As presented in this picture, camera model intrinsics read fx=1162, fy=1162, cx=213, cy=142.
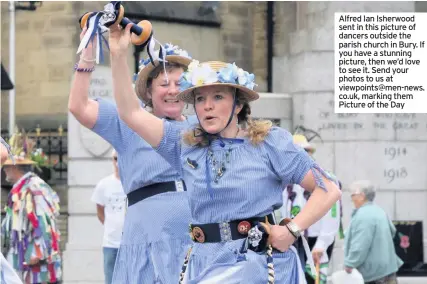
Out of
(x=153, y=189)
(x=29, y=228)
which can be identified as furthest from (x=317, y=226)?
(x=153, y=189)

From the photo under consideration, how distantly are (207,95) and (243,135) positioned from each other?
254 mm

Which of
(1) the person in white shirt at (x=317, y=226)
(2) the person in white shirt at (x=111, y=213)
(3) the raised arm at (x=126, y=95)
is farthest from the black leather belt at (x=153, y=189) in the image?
(2) the person in white shirt at (x=111, y=213)

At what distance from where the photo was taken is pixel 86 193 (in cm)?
1519

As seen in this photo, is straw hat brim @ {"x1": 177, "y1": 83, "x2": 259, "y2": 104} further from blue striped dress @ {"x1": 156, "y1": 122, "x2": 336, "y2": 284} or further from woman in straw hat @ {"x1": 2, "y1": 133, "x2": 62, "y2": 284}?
woman in straw hat @ {"x1": 2, "y1": 133, "x2": 62, "y2": 284}

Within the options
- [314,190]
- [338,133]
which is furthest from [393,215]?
[314,190]

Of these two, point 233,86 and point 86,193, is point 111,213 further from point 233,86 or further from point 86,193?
point 233,86

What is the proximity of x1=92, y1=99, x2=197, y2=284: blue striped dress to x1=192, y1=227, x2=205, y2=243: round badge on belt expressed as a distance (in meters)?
0.99

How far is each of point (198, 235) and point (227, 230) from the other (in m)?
0.17

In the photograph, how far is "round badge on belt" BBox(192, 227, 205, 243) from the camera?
17.7 feet

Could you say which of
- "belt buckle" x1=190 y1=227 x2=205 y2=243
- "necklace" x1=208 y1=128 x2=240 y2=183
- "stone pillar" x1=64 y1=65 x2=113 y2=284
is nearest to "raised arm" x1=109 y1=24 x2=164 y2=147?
"necklace" x1=208 y1=128 x2=240 y2=183

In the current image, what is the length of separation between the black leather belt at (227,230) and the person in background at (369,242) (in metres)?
6.45

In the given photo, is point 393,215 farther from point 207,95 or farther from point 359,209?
point 207,95

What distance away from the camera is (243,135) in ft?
18.0

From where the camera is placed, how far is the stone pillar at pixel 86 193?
14734 mm
